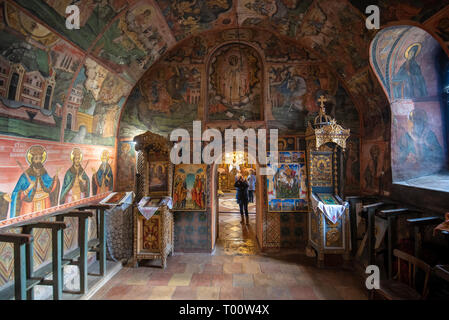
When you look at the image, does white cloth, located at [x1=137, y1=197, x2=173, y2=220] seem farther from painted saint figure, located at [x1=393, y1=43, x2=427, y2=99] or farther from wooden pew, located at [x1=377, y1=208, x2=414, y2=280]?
painted saint figure, located at [x1=393, y1=43, x2=427, y2=99]

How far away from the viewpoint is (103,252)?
5.31 m

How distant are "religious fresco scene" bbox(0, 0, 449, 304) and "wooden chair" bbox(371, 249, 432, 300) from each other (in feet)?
0.10

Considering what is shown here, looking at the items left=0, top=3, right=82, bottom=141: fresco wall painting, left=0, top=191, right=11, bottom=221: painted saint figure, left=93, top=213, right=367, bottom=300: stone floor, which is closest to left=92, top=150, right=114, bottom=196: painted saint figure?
left=0, top=3, right=82, bottom=141: fresco wall painting

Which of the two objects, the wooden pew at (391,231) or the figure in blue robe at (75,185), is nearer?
the wooden pew at (391,231)

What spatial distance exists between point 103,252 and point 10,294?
6.22 ft

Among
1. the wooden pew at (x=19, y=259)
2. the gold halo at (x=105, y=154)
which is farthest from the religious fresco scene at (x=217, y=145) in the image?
the gold halo at (x=105, y=154)

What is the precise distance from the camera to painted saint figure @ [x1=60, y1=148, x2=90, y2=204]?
5.18 metres

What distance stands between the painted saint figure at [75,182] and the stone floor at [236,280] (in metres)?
2.17

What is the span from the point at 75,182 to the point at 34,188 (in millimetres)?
1149

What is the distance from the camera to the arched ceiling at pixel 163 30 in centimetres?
386

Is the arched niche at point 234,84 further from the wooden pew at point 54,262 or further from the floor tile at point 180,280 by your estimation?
the wooden pew at point 54,262

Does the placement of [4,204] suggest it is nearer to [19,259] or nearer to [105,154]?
[19,259]

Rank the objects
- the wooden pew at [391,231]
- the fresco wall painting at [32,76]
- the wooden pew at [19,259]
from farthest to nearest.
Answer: the wooden pew at [391,231]
the fresco wall painting at [32,76]
the wooden pew at [19,259]

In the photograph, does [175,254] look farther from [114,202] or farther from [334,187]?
[334,187]
